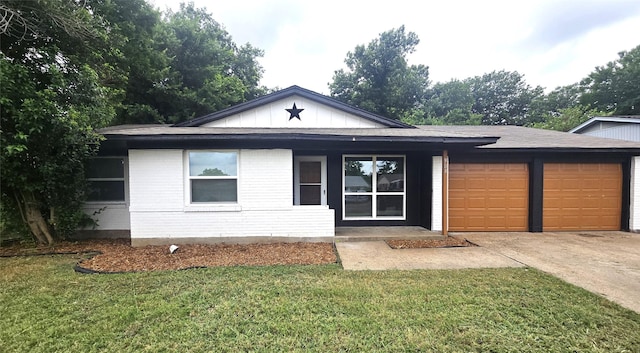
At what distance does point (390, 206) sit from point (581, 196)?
5.46 metres

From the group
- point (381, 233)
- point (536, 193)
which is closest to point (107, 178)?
point (381, 233)

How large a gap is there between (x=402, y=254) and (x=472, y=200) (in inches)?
143

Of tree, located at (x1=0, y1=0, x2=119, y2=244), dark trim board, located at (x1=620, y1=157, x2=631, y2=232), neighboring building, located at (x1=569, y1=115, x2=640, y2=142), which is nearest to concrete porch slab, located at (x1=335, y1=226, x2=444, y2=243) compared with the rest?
dark trim board, located at (x1=620, y1=157, x2=631, y2=232)

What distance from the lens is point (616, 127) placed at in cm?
1491

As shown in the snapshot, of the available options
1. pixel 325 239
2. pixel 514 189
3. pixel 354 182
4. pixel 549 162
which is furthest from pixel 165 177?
pixel 549 162

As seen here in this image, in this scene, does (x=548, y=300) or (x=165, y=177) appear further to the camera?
(x=165, y=177)

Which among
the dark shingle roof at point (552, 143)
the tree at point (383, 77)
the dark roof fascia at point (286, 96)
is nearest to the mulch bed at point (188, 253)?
the dark roof fascia at point (286, 96)

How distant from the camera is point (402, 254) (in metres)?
5.58

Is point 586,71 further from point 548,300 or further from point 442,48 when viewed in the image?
point 548,300

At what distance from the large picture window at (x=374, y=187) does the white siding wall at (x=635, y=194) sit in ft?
21.0

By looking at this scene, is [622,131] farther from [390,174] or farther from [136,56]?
[136,56]

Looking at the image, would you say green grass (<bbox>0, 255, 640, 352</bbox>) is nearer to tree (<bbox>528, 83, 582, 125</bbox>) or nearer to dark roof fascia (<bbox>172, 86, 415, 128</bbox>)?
dark roof fascia (<bbox>172, 86, 415, 128</bbox>)

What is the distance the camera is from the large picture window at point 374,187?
796 centimetres

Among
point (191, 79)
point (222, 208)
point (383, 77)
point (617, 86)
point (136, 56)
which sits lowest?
point (222, 208)
